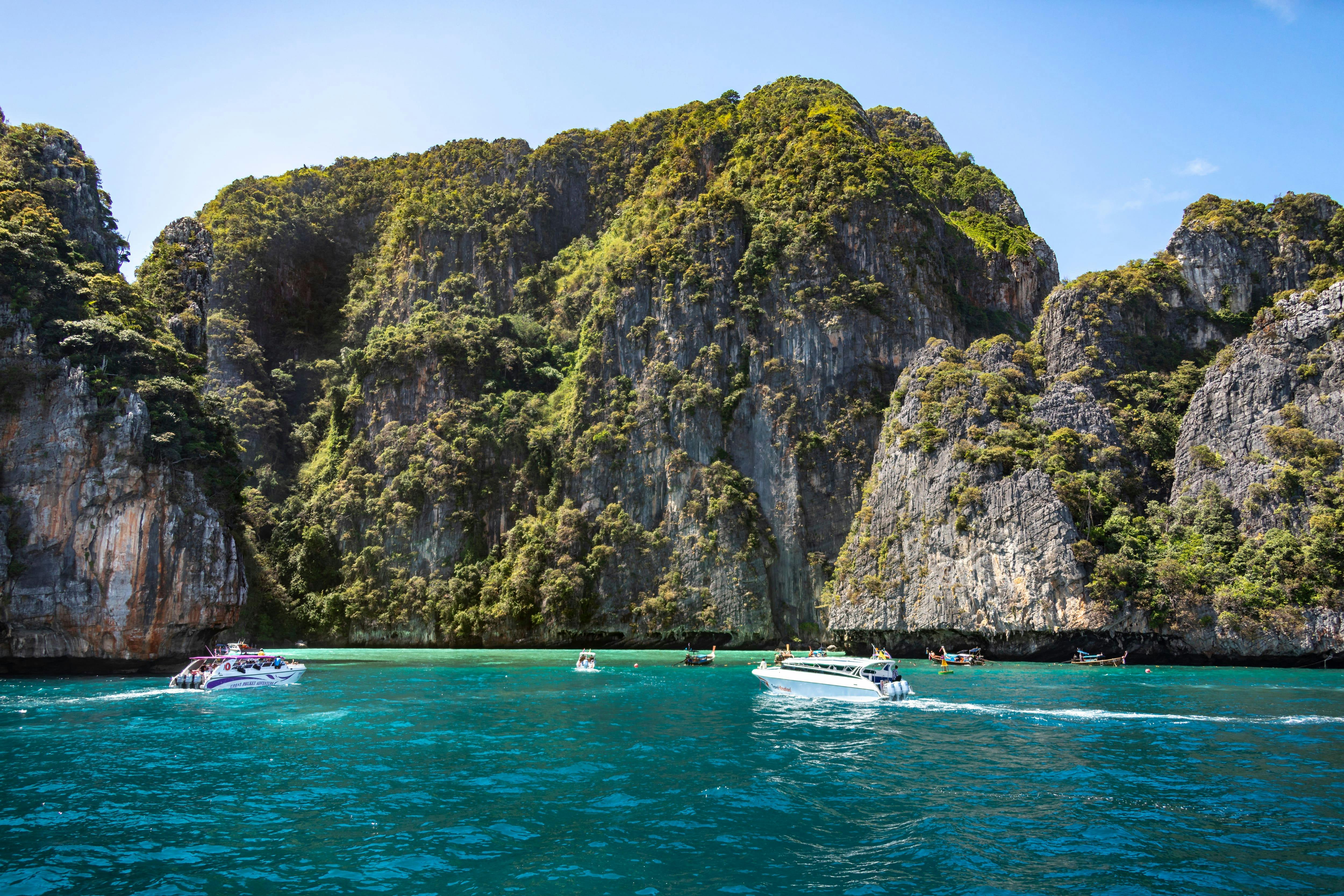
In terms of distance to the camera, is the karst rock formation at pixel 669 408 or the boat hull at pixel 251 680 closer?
the boat hull at pixel 251 680

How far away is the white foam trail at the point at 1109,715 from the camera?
92.9ft

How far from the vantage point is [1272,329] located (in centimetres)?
6228

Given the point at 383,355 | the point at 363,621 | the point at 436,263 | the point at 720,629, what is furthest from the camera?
the point at 436,263

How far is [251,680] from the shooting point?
141 feet

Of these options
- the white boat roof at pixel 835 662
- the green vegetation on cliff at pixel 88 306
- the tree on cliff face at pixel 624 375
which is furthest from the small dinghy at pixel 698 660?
the green vegetation on cliff at pixel 88 306

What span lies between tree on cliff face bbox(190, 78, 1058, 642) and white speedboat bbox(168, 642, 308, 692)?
37123mm

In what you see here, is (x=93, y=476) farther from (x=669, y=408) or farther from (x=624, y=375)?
(x=624, y=375)

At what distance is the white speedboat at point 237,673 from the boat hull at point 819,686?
87.3 feet

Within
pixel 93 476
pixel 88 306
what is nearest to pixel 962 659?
pixel 93 476

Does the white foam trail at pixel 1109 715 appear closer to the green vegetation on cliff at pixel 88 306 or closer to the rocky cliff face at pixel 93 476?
the rocky cliff face at pixel 93 476

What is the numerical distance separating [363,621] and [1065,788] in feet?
268

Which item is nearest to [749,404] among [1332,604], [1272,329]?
[1272,329]

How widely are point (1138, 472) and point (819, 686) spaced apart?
4104 centimetres

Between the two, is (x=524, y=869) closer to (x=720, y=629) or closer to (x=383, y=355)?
(x=720, y=629)
